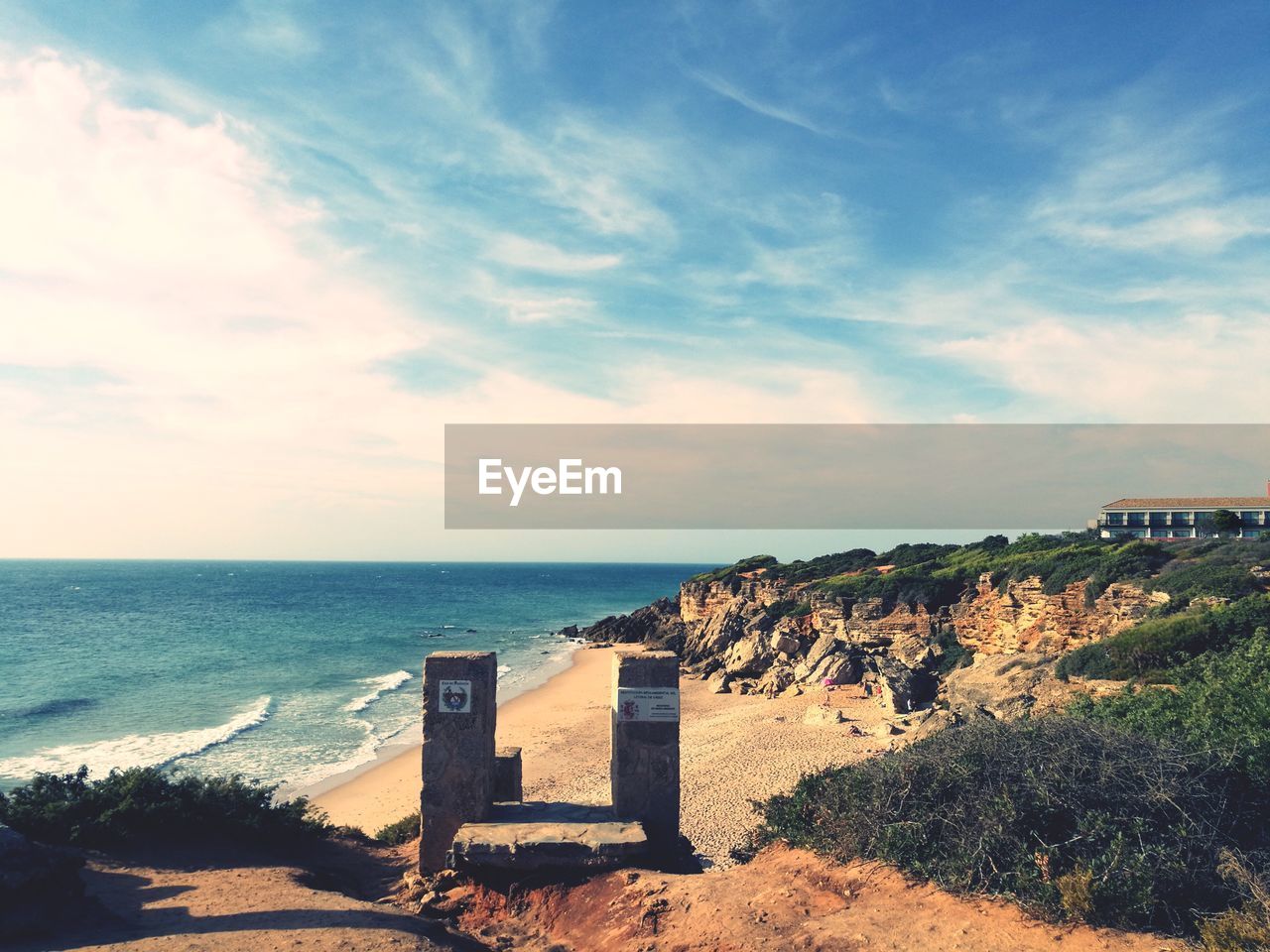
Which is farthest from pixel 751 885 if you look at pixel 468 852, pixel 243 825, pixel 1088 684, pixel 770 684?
pixel 770 684

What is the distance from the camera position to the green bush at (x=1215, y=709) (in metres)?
8.44

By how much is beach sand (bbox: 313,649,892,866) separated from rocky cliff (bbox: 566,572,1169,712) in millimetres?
1509

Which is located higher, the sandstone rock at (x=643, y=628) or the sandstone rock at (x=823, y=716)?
the sandstone rock at (x=823, y=716)

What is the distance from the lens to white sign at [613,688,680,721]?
31.1ft

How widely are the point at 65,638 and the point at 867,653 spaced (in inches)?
2010

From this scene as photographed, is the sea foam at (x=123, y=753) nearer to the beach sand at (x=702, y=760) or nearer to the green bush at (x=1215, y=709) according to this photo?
the beach sand at (x=702, y=760)

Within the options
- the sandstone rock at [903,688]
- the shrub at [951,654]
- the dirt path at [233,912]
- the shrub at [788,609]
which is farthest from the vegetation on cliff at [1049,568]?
the dirt path at [233,912]

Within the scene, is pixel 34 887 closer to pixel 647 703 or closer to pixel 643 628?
pixel 647 703

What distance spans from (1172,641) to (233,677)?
3746cm

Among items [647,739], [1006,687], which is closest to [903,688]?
[1006,687]

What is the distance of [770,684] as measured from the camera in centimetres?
2950

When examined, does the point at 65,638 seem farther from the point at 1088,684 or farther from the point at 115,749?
the point at 1088,684

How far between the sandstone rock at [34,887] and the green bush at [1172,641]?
660 inches

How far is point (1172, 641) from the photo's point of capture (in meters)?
15.7
